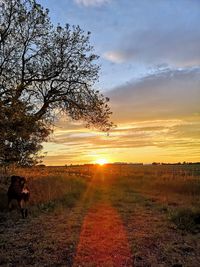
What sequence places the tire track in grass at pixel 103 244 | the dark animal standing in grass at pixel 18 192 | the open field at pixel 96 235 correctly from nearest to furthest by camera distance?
the tire track in grass at pixel 103 244, the open field at pixel 96 235, the dark animal standing in grass at pixel 18 192

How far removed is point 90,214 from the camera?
18.7m

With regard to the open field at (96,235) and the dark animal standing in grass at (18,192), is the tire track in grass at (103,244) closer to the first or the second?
the open field at (96,235)

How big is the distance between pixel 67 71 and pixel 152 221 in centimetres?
1191

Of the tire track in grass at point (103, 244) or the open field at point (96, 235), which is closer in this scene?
the tire track in grass at point (103, 244)

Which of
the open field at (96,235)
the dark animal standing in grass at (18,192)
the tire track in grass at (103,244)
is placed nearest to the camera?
the tire track in grass at (103,244)

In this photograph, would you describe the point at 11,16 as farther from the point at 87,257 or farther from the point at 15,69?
the point at 87,257

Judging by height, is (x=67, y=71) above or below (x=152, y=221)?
above

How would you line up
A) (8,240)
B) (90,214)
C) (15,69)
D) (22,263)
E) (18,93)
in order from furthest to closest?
(15,69)
(18,93)
(90,214)
(8,240)
(22,263)

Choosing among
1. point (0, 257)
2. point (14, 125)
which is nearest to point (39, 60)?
point (14, 125)

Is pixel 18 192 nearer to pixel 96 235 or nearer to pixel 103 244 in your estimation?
pixel 96 235

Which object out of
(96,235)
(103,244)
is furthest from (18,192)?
(103,244)

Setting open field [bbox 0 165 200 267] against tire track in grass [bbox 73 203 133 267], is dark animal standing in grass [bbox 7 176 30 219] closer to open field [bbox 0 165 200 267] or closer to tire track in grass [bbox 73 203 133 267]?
open field [bbox 0 165 200 267]

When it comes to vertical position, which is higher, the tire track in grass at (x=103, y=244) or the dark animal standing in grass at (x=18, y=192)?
the dark animal standing in grass at (x=18, y=192)

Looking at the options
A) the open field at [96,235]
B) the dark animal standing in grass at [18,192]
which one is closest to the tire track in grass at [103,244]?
the open field at [96,235]
